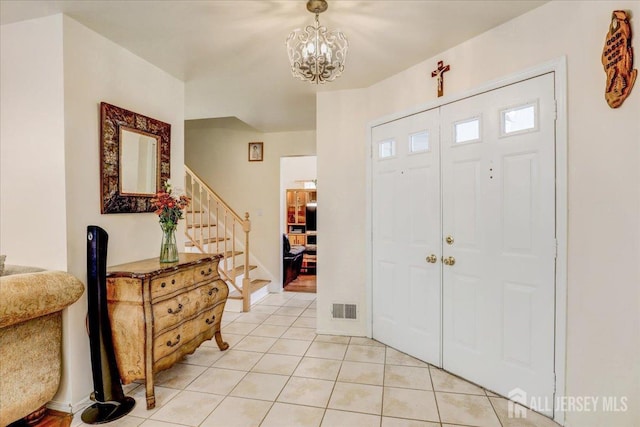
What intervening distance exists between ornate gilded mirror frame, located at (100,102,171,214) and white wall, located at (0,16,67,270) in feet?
0.91

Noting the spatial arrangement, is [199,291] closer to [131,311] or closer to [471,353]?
[131,311]

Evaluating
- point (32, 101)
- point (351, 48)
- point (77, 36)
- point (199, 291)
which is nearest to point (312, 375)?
point (199, 291)

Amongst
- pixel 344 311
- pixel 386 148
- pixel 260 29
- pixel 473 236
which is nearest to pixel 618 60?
pixel 473 236

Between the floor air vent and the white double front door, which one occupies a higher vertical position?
the white double front door

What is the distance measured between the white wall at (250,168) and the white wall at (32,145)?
319 cm

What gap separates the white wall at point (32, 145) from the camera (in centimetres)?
214

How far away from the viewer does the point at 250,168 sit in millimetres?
5594

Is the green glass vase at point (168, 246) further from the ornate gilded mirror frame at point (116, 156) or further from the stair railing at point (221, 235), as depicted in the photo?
the stair railing at point (221, 235)

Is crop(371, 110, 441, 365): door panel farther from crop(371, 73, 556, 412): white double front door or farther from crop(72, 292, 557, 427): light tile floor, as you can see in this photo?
crop(72, 292, 557, 427): light tile floor

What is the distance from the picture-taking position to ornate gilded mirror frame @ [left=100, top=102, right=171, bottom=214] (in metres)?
2.39

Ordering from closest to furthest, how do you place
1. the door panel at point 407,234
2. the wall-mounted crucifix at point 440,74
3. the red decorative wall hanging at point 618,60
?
the red decorative wall hanging at point 618,60 < the wall-mounted crucifix at point 440,74 < the door panel at point 407,234

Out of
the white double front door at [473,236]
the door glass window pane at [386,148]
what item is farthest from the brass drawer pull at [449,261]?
the door glass window pane at [386,148]

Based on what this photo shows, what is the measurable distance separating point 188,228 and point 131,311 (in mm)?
2737

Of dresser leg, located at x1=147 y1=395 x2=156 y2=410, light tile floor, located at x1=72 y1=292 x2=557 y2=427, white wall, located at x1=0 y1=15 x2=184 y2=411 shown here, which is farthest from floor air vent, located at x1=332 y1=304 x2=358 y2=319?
white wall, located at x1=0 y1=15 x2=184 y2=411
